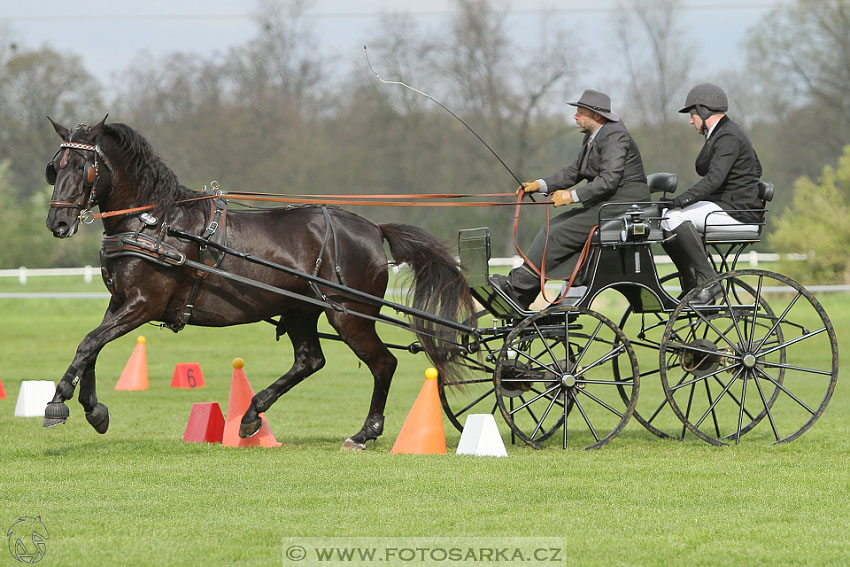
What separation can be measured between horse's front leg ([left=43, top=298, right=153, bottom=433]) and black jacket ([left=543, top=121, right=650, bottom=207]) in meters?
2.95

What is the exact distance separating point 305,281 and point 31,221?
3032cm

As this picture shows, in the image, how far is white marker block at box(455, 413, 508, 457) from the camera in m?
7.11

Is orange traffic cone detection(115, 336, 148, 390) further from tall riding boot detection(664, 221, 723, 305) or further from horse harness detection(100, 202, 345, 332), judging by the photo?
tall riding boot detection(664, 221, 723, 305)

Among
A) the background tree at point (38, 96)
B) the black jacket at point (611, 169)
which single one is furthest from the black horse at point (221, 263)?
the background tree at point (38, 96)

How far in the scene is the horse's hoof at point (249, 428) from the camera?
25.2 ft

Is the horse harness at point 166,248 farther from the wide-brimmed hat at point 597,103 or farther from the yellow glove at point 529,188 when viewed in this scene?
the wide-brimmed hat at point 597,103

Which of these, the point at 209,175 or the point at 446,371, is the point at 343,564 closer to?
the point at 446,371

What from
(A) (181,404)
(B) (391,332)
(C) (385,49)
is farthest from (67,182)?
(C) (385,49)

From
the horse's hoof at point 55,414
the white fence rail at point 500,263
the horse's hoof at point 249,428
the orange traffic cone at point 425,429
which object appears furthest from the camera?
the white fence rail at point 500,263

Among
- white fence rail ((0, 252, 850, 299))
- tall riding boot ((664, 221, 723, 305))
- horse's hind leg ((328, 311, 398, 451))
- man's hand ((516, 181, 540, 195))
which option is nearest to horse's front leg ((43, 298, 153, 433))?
horse's hind leg ((328, 311, 398, 451))

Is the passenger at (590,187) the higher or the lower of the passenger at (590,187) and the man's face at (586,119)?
the lower

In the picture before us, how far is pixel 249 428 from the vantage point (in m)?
7.70

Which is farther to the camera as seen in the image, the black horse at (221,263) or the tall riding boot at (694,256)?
the tall riding boot at (694,256)

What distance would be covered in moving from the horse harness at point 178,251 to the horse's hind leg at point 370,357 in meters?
0.23
